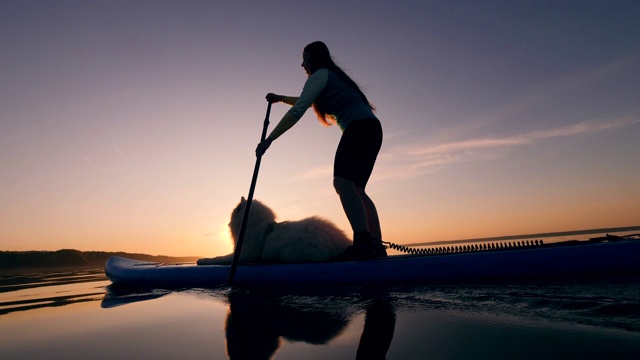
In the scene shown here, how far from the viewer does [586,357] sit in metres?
0.95

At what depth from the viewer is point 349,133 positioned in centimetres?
349

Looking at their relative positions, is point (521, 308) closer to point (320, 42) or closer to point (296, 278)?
point (296, 278)

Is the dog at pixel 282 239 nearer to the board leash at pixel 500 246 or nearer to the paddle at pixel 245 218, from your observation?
the paddle at pixel 245 218

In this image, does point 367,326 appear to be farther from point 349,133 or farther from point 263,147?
point 263,147

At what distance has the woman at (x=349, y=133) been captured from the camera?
3328mm

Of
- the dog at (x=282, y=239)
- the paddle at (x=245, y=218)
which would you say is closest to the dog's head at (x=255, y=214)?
the dog at (x=282, y=239)

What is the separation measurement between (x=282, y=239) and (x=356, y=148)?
4.80 ft

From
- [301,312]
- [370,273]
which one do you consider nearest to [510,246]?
[370,273]

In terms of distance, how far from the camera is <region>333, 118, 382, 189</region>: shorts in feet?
11.3

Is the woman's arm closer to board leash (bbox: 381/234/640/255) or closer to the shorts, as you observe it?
the shorts

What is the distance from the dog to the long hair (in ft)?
4.42

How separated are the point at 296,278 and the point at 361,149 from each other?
1.54m

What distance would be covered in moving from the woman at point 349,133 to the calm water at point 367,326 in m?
0.84

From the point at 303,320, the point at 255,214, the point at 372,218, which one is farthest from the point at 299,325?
the point at 255,214
